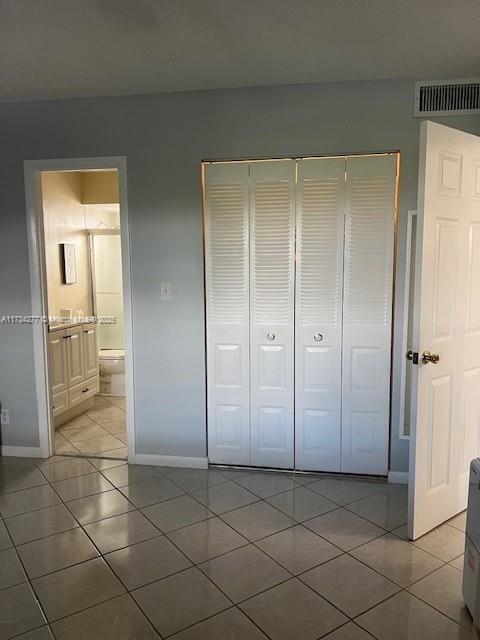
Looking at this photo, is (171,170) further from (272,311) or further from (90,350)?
(90,350)

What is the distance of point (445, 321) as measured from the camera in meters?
2.39

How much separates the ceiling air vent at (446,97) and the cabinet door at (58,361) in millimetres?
3051

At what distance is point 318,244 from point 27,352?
219cm

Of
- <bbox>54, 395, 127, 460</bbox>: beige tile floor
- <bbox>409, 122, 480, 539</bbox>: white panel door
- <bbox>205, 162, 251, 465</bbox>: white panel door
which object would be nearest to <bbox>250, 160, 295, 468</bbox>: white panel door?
<bbox>205, 162, 251, 465</bbox>: white panel door

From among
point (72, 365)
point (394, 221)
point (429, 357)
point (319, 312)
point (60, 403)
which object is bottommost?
point (60, 403)

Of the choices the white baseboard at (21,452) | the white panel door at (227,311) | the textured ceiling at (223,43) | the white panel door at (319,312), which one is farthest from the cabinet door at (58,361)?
the white panel door at (319,312)

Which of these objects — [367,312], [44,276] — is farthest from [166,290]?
[367,312]

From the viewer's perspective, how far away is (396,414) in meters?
3.01

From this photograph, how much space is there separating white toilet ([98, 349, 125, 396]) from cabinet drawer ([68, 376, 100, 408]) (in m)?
0.28

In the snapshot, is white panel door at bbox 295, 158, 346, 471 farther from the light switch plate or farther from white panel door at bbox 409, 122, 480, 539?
the light switch plate

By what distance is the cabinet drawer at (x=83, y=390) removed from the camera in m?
4.21

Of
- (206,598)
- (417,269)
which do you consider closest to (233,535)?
(206,598)

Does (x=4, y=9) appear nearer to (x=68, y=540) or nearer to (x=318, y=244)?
(x=318, y=244)

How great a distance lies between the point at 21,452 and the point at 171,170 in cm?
233
